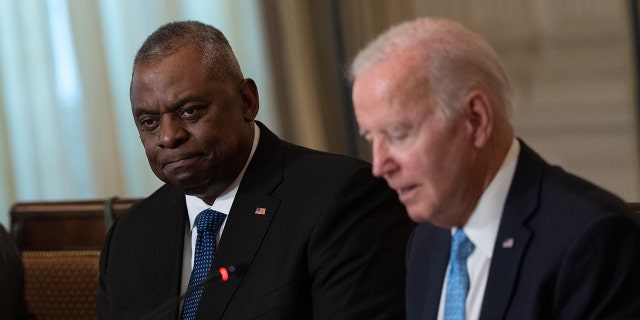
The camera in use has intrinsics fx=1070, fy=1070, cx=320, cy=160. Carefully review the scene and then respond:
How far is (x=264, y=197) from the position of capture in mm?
3357

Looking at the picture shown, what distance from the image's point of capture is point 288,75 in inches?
233

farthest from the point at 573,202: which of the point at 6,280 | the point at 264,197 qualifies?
the point at 6,280

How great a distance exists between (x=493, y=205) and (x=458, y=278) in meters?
0.19

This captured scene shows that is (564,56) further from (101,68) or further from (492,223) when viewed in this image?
(492,223)

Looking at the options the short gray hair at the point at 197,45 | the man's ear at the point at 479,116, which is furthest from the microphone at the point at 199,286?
the man's ear at the point at 479,116

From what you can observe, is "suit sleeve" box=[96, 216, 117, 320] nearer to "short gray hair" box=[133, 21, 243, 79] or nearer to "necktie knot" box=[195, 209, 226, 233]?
"necktie knot" box=[195, 209, 226, 233]

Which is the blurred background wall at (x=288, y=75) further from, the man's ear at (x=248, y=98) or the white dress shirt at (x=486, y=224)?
the white dress shirt at (x=486, y=224)

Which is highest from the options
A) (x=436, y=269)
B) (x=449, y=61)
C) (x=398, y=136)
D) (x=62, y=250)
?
(x=449, y=61)

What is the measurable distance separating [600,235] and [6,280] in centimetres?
244

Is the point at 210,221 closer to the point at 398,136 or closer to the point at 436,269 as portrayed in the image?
the point at 436,269

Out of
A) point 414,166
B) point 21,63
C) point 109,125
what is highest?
point 414,166

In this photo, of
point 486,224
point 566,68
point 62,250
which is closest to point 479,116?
point 486,224

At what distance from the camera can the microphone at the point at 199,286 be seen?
315cm

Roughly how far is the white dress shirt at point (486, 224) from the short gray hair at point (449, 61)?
0.12 m
